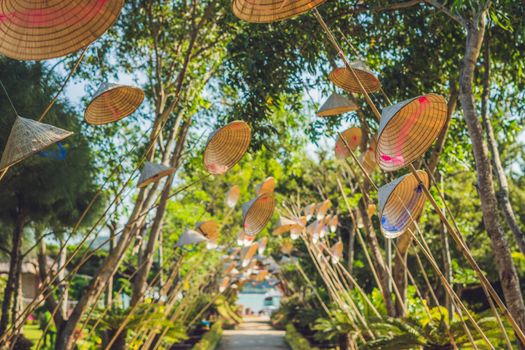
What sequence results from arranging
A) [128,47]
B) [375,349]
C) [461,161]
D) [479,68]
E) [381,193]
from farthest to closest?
[128,47] → [461,161] → [479,68] → [375,349] → [381,193]

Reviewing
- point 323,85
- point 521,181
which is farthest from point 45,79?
point 521,181

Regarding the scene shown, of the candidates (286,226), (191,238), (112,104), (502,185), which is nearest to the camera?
(112,104)

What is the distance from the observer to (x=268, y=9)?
192cm

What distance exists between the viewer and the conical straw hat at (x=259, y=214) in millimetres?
3365

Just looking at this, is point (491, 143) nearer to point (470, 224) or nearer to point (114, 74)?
point (114, 74)

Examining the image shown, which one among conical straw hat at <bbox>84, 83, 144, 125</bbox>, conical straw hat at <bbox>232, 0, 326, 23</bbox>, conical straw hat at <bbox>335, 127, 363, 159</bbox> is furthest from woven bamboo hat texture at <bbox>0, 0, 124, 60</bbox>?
conical straw hat at <bbox>335, 127, 363, 159</bbox>

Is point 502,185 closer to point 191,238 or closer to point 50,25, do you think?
point 191,238

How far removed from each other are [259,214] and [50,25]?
1917mm

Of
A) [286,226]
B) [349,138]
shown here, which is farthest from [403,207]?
[286,226]

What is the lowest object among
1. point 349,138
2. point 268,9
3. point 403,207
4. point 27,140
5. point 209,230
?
point 403,207

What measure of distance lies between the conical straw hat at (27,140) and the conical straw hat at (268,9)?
27.4 inches

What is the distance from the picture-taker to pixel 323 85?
6102 mm

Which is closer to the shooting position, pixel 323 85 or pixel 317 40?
pixel 317 40

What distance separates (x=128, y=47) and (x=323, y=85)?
8.98 ft
